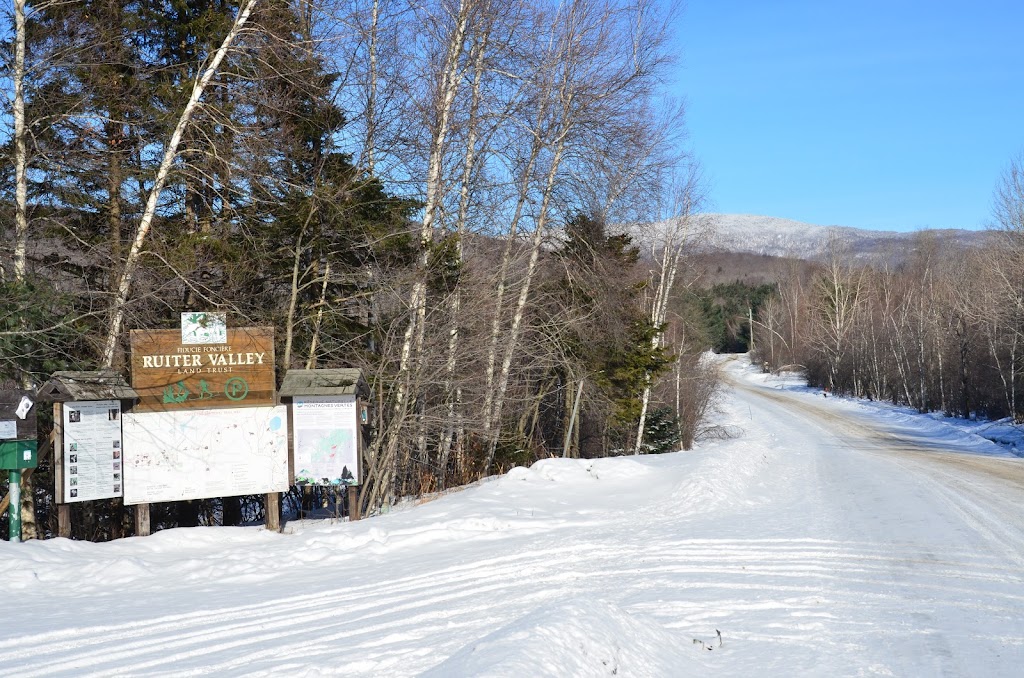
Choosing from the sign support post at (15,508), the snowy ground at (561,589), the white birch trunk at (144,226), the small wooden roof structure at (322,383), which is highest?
the white birch trunk at (144,226)

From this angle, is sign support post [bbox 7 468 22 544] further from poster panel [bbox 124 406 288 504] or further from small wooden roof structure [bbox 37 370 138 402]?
poster panel [bbox 124 406 288 504]

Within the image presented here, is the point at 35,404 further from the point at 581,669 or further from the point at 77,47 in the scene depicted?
the point at 581,669

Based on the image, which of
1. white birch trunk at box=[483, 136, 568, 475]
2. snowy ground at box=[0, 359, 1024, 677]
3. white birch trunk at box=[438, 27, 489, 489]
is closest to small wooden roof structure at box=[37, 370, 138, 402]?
snowy ground at box=[0, 359, 1024, 677]

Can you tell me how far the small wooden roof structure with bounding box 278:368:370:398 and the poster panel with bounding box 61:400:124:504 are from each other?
2.12 meters

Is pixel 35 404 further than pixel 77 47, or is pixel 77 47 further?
pixel 77 47

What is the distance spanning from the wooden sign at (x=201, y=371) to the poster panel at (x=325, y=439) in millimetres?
527

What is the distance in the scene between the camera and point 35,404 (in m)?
9.63

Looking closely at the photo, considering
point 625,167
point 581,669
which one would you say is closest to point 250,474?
point 581,669

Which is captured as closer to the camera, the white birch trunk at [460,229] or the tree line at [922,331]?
the white birch trunk at [460,229]

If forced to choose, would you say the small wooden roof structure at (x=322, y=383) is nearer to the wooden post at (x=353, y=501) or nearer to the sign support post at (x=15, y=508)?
the wooden post at (x=353, y=501)

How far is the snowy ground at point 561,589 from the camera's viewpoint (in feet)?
19.0

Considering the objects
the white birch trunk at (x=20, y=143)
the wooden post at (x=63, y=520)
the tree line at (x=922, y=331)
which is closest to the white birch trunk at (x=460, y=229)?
the wooden post at (x=63, y=520)

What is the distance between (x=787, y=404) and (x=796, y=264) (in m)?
61.9

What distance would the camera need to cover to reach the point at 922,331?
47.9 meters
